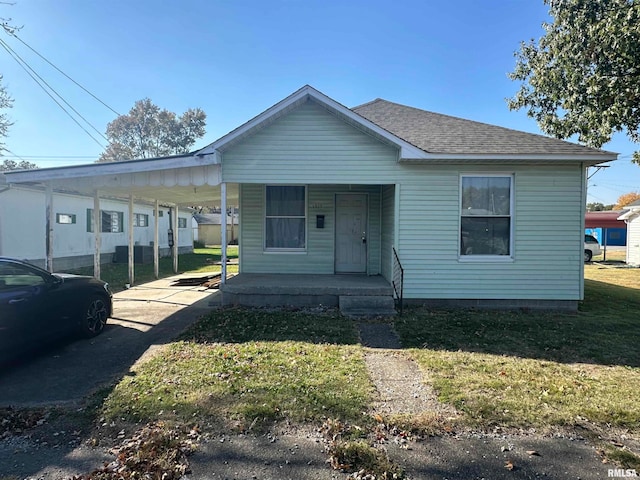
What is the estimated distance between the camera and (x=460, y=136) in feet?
28.8

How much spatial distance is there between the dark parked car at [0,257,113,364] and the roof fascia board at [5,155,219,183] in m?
2.69

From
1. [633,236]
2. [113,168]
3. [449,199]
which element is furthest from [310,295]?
[633,236]

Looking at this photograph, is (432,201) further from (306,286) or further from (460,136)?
(306,286)

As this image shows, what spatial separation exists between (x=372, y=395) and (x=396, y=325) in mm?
2907

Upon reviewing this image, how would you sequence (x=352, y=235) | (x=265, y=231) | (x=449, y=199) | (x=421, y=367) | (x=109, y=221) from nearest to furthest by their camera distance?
(x=421, y=367)
(x=449, y=199)
(x=265, y=231)
(x=352, y=235)
(x=109, y=221)

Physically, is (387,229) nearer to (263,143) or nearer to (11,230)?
(263,143)

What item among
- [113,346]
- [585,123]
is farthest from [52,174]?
[585,123]

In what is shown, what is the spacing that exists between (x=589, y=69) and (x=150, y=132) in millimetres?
45496

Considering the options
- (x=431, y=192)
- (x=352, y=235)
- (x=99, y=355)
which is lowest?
(x=99, y=355)

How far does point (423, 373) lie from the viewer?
184 inches

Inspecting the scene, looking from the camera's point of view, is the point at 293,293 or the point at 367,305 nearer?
Answer: the point at 367,305

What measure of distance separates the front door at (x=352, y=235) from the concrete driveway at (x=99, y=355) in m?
3.52

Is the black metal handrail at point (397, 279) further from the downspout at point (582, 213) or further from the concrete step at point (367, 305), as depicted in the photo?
the downspout at point (582, 213)

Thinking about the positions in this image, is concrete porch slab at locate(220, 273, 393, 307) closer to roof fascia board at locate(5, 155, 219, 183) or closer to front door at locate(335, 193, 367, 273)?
front door at locate(335, 193, 367, 273)
